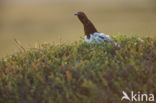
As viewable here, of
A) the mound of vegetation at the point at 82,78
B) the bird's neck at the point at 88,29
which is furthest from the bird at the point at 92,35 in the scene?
the mound of vegetation at the point at 82,78

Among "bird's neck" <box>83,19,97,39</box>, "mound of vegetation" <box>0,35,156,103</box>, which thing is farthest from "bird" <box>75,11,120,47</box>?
"mound of vegetation" <box>0,35,156,103</box>

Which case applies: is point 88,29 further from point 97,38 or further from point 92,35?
point 97,38

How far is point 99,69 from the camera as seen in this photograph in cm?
409

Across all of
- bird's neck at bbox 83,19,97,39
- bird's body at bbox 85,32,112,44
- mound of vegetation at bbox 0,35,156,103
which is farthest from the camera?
bird's neck at bbox 83,19,97,39

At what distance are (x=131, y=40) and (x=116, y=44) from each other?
0.44m

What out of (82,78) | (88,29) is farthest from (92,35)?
(82,78)

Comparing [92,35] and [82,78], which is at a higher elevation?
[92,35]

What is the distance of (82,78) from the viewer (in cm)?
383

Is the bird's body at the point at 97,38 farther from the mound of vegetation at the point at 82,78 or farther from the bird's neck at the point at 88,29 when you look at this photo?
the mound of vegetation at the point at 82,78

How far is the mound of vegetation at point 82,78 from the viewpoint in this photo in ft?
12.1

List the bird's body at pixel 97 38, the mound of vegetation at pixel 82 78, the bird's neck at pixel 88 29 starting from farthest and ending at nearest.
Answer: the bird's neck at pixel 88 29 → the bird's body at pixel 97 38 → the mound of vegetation at pixel 82 78

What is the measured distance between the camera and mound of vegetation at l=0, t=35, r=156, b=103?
368 cm

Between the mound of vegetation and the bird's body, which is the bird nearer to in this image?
the bird's body

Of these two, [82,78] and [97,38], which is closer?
[82,78]
